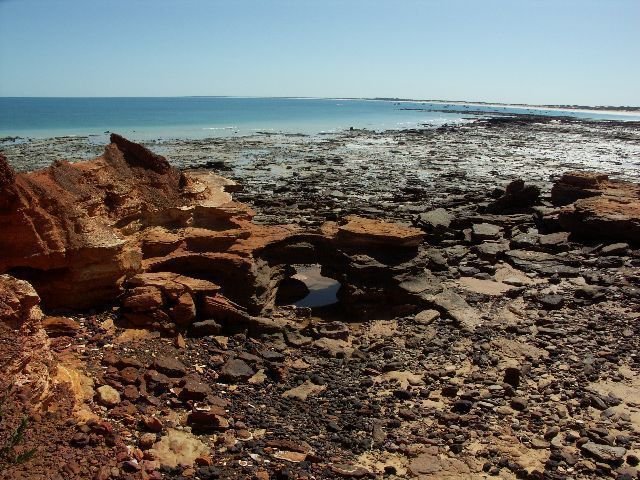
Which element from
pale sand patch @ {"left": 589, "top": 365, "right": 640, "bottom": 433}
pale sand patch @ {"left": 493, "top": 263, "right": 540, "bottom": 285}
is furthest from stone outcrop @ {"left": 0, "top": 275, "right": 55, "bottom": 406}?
pale sand patch @ {"left": 493, "top": 263, "right": 540, "bottom": 285}

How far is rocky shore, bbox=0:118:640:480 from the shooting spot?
6.19 metres

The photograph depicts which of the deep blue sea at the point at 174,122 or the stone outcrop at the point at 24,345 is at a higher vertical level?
the deep blue sea at the point at 174,122

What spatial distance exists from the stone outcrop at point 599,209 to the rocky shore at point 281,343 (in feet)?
0.39

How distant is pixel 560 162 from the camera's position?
122 feet

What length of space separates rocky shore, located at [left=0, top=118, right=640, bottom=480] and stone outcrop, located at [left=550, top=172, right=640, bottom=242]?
0.12m

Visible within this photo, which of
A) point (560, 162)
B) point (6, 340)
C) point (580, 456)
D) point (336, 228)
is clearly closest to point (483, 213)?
point (336, 228)

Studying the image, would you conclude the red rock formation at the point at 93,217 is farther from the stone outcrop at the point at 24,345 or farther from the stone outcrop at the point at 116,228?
the stone outcrop at the point at 24,345

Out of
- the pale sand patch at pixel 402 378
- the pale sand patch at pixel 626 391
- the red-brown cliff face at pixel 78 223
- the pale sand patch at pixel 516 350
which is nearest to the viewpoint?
the pale sand patch at pixel 626 391

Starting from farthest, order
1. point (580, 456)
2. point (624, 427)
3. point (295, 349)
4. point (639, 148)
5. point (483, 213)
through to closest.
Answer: point (639, 148), point (483, 213), point (295, 349), point (624, 427), point (580, 456)

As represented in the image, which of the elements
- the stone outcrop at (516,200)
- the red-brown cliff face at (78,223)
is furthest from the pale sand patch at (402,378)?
the stone outcrop at (516,200)

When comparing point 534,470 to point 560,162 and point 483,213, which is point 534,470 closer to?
point 483,213

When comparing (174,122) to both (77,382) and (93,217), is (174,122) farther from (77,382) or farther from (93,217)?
(77,382)

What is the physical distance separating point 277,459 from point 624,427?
497 cm

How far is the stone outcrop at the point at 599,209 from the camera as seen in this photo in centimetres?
1580
